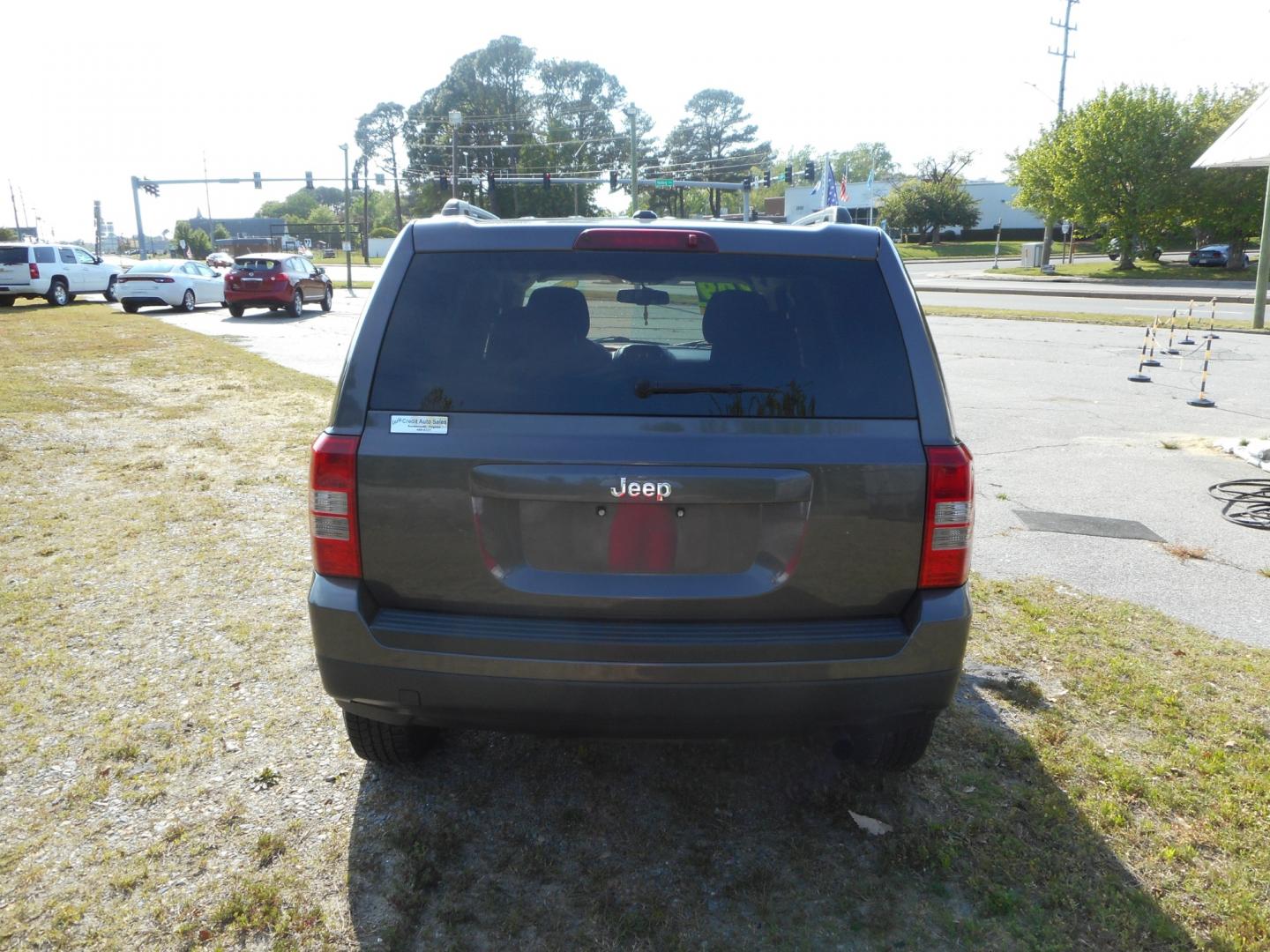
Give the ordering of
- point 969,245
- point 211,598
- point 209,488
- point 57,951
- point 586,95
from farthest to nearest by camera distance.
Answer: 1. point 586,95
2. point 969,245
3. point 209,488
4. point 211,598
5. point 57,951

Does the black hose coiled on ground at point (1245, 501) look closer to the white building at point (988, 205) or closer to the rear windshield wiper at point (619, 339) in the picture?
the rear windshield wiper at point (619, 339)

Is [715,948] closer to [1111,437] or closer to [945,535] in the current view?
[945,535]

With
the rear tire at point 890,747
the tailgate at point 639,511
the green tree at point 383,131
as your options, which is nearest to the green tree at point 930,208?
the green tree at point 383,131

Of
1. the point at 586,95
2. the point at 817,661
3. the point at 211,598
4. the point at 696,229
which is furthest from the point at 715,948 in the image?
the point at 586,95

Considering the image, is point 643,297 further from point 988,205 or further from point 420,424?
point 988,205

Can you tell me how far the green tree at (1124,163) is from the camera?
160 feet

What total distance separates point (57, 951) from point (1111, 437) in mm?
9852

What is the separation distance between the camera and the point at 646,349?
2908 mm

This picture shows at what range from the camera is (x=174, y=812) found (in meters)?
3.23

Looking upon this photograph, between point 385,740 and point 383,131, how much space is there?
11505 centimetres

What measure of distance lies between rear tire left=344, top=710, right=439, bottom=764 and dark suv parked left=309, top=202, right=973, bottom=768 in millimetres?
474

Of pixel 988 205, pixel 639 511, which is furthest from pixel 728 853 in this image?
pixel 988 205

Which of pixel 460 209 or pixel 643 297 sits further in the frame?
pixel 460 209

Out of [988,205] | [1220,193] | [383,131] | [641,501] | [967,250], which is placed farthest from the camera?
[383,131]
